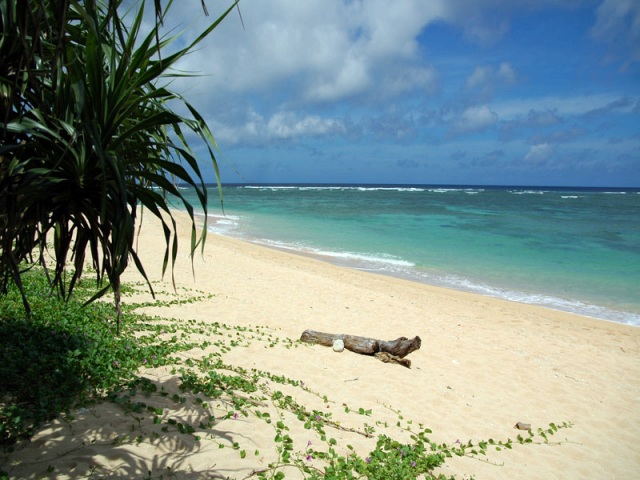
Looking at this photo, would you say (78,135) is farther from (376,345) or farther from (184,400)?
(376,345)

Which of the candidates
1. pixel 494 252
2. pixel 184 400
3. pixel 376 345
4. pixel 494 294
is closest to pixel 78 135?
pixel 184 400

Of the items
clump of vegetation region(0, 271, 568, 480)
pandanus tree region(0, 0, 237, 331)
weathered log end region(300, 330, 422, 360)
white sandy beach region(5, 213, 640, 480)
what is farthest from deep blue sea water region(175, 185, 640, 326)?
pandanus tree region(0, 0, 237, 331)

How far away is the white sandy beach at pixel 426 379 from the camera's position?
11.1 feet

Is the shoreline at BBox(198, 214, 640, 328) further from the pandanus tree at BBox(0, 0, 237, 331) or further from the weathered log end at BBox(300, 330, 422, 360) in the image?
the pandanus tree at BBox(0, 0, 237, 331)

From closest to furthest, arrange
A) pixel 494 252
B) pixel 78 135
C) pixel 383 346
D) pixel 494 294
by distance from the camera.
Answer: pixel 78 135
pixel 383 346
pixel 494 294
pixel 494 252

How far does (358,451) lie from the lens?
13.4 feet

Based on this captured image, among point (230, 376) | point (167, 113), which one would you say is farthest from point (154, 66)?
point (230, 376)

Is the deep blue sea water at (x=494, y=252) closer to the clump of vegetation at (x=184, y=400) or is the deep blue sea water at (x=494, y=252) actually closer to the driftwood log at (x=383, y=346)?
the driftwood log at (x=383, y=346)

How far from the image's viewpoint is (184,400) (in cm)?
416

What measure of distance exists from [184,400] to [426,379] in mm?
3665

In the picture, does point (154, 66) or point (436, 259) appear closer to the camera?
point (154, 66)

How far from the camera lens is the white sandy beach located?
11.1 feet

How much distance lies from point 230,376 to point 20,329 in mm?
2346

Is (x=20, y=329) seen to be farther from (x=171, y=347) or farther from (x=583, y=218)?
(x=583, y=218)
